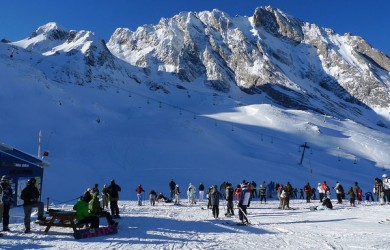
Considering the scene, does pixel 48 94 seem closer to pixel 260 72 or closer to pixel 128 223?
pixel 128 223

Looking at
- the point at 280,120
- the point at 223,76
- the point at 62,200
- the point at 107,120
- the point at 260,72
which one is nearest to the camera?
the point at 62,200

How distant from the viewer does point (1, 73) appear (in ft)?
207

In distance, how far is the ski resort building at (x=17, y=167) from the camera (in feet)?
57.2

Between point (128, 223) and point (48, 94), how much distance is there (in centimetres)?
5059

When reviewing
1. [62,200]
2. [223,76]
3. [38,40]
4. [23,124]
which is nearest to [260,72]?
[223,76]

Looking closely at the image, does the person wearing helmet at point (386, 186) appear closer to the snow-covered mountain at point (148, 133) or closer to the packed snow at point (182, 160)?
the packed snow at point (182, 160)

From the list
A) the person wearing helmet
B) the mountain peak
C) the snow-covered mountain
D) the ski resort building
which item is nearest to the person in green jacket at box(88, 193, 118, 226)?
the ski resort building

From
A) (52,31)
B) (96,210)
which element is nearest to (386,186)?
(96,210)

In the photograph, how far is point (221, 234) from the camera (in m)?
12.6

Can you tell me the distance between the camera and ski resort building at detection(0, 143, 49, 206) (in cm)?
1745

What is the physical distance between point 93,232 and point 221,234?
390 cm

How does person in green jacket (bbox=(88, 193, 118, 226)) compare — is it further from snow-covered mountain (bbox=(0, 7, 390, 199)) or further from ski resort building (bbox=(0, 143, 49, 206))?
snow-covered mountain (bbox=(0, 7, 390, 199))

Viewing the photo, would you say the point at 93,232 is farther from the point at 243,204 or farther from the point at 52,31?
the point at 52,31

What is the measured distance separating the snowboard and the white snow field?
21 centimetres
